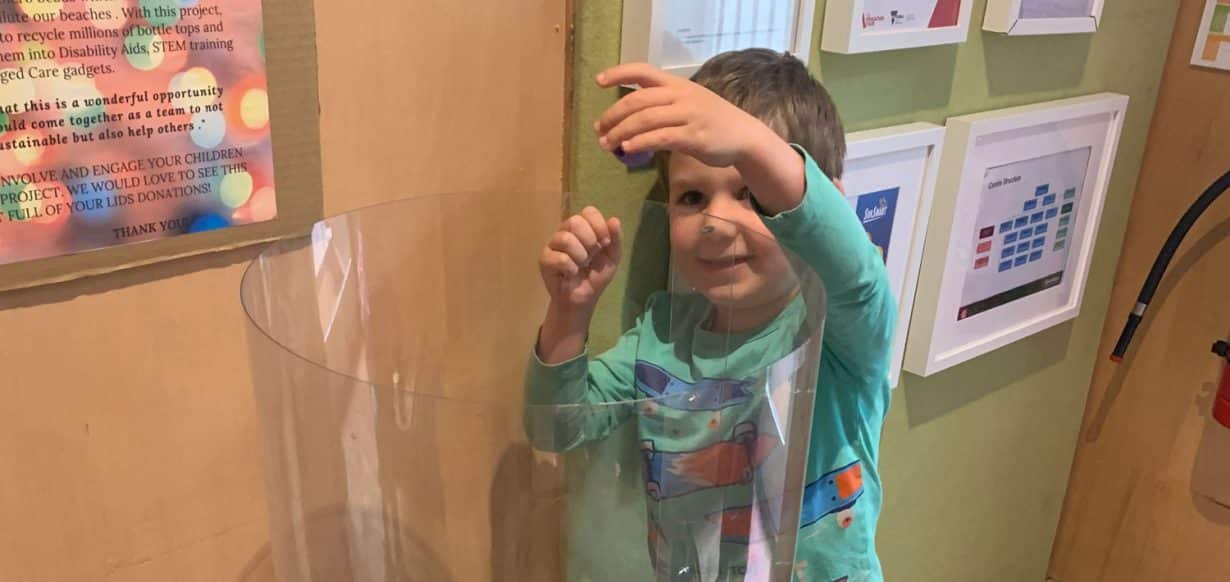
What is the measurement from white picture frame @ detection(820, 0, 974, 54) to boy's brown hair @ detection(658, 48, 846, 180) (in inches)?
5.1

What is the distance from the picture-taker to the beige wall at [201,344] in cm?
70

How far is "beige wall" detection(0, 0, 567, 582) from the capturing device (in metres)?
0.70

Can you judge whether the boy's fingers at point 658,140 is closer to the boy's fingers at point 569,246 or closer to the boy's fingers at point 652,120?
the boy's fingers at point 652,120

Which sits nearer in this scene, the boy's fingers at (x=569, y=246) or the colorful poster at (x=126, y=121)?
the colorful poster at (x=126, y=121)

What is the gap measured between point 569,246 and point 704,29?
0.24 m

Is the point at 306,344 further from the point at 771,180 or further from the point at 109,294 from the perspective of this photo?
the point at 771,180

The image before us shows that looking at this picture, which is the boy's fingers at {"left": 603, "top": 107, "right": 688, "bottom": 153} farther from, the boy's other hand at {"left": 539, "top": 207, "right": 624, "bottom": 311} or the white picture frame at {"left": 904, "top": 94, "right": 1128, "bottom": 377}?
the white picture frame at {"left": 904, "top": 94, "right": 1128, "bottom": 377}

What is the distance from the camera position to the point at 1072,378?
1703 mm

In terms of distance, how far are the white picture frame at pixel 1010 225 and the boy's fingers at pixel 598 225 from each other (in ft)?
1.81

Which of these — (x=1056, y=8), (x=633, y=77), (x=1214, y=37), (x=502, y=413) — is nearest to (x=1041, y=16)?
(x=1056, y=8)

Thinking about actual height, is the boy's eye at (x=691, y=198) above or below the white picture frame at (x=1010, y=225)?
above

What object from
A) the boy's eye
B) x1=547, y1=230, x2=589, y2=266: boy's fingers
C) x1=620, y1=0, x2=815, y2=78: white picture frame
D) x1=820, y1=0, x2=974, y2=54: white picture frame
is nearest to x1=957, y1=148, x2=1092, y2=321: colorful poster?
x1=820, y1=0, x2=974, y2=54: white picture frame

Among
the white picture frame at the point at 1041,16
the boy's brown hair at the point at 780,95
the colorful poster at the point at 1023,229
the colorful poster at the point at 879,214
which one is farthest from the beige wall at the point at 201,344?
the colorful poster at the point at 1023,229

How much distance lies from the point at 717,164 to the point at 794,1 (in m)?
0.38
